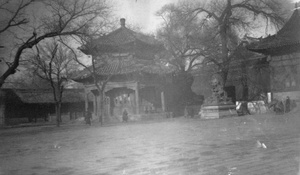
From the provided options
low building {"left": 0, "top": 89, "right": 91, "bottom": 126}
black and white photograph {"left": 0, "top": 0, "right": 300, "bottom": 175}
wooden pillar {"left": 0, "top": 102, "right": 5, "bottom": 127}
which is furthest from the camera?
low building {"left": 0, "top": 89, "right": 91, "bottom": 126}

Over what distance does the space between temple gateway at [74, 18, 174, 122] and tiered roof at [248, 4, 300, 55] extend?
7602mm

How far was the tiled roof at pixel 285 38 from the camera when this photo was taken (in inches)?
733

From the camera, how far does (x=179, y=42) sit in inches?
880

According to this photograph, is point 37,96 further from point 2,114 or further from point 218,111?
point 218,111

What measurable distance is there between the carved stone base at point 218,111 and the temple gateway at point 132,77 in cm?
566

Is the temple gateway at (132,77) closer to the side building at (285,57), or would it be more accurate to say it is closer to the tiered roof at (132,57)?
the tiered roof at (132,57)

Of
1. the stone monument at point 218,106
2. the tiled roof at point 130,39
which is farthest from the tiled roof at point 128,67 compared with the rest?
the stone monument at point 218,106

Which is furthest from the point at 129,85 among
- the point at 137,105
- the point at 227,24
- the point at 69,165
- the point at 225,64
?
the point at 69,165

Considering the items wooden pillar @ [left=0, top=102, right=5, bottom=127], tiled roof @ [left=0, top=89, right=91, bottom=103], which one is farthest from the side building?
wooden pillar @ [left=0, top=102, right=5, bottom=127]

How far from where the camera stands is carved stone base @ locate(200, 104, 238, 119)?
1733 cm

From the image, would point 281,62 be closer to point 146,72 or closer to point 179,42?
point 179,42

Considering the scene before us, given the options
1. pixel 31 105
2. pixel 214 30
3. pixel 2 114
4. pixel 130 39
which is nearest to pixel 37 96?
pixel 31 105

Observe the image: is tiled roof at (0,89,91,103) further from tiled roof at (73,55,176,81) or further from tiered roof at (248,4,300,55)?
tiered roof at (248,4,300,55)

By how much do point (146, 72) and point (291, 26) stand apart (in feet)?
36.5
